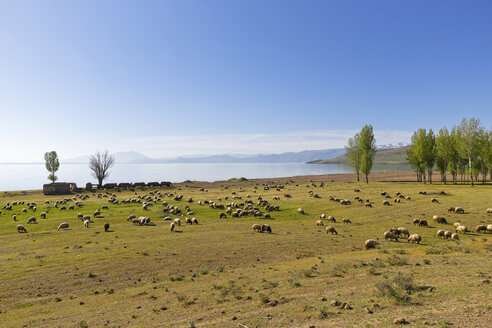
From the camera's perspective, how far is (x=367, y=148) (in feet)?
322

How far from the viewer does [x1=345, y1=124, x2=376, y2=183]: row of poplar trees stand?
9712 cm

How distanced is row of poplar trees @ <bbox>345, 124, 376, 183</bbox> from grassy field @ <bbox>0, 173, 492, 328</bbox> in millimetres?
64405

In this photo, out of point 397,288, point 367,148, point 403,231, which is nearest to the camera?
point 397,288

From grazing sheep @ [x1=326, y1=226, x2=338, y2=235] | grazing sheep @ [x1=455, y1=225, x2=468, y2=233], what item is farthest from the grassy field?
grazing sheep @ [x1=455, y1=225, x2=468, y2=233]

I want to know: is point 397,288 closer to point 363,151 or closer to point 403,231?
point 403,231

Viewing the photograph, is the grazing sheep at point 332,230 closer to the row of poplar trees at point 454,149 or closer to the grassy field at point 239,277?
the grassy field at point 239,277

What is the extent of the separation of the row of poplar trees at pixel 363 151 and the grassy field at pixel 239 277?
211 ft

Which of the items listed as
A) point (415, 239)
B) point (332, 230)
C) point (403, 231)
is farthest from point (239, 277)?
point (403, 231)

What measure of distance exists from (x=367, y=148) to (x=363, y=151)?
171 centimetres

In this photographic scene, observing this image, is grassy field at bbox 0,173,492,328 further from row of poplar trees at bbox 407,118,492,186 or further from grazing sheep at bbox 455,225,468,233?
row of poplar trees at bbox 407,118,492,186

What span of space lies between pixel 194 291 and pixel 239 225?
65.8ft

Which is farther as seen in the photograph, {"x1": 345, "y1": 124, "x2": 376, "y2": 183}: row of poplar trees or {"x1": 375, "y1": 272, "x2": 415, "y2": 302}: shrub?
{"x1": 345, "y1": 124, "x2": 376, "y2": 183}: row of poplar trees

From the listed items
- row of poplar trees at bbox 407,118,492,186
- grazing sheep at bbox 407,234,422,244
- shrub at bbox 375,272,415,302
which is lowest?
grazing sheep at bbox 407,234,422,244

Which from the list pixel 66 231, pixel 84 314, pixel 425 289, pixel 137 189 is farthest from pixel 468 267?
pixel 137 189
